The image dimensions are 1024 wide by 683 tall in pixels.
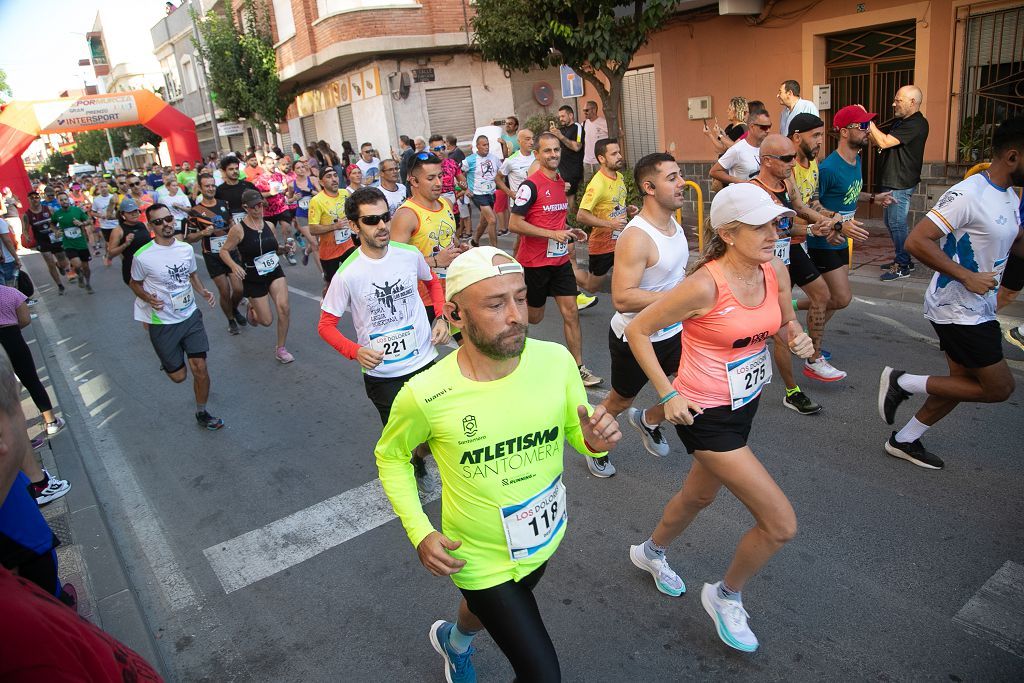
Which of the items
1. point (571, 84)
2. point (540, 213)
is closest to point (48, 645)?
point (540, 213)

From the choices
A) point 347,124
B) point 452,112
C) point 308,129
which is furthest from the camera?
point 308,129

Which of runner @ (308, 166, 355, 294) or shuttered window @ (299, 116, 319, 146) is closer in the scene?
runner @ (308, 166, 355, 294)

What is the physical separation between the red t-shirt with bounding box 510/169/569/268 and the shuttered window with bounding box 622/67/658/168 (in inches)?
426

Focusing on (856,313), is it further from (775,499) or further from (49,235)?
(49,235)

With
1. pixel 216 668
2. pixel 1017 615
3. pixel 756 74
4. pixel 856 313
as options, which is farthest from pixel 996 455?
pixel 756 74

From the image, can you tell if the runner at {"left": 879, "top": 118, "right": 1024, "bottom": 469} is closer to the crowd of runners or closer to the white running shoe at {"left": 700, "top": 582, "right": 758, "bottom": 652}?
the crowd of runners

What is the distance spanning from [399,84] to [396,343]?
62.5 feet

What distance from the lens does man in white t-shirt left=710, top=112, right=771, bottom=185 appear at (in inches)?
311

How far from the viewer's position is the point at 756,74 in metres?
13.0

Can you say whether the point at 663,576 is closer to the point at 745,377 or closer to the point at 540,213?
the point at 745,377

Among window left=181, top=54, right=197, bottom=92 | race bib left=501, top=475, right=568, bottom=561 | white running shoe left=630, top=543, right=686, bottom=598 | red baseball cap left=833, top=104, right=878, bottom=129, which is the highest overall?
A: window left=181, top=54, right=197, bottom=92

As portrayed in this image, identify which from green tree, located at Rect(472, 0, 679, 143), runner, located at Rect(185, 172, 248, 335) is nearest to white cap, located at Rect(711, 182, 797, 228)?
runner, located at Rect(185, 172, 248, 335)

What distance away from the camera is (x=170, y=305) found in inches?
249

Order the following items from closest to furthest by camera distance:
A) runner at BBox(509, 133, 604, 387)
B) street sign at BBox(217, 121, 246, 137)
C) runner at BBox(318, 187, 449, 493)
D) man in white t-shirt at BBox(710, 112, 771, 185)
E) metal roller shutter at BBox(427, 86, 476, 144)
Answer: runner at BBox(318, 187, 449, 493) → runner at BBox(509, 133, 604, 387) → man in white t-shirt at BBox(710, 112, 771, 185) → metal roller shutter at BBox(427, 86, 476, 144) → street sign at BBox(217, 121, 246, 137)
